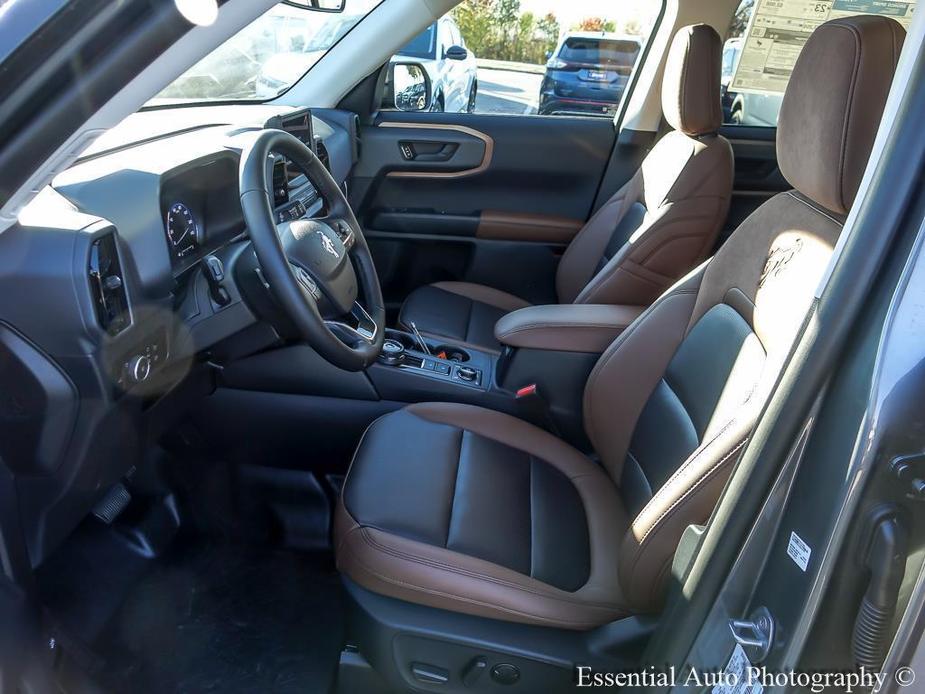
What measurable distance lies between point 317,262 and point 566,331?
2.24 ft

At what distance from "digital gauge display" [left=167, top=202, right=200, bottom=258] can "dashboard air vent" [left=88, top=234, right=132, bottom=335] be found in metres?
0.23

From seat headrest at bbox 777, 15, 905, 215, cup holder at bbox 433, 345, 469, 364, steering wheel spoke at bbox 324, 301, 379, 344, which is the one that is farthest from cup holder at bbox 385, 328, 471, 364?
seat headrest at bbox 777, 15, 905, 215

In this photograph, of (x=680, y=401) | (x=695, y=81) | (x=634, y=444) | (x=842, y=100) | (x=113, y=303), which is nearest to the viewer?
(x=842, y=100)

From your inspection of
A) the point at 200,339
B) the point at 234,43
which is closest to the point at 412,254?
the point at 234,43

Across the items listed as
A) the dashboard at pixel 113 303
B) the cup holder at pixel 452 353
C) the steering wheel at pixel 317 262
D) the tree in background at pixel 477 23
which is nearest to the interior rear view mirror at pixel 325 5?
the tree in background at pixel 477 23

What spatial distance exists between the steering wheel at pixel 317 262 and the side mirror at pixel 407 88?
1.35 metres

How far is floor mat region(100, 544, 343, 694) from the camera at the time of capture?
1601 millimetres

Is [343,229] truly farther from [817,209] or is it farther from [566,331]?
[817,209]

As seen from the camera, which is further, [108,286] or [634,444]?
[634,444]

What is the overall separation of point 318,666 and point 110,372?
83 centimetres

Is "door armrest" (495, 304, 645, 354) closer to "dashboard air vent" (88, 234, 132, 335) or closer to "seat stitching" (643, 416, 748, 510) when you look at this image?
"seat stitching" (643, 416, 748, 510)

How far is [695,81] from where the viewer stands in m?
2.08

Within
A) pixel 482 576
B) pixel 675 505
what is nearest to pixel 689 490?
pixel 675 505

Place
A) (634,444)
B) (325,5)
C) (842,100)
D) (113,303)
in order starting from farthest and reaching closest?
1. (325,5)
2. (634,444)
3. (113,303)
4. (842,100)
